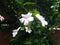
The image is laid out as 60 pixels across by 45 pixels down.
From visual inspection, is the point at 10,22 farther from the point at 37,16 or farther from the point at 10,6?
the point at 37,16

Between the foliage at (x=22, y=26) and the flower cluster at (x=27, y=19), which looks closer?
the flower cluster at (x=27, y=19)

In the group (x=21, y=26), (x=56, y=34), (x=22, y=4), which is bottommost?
(x=56, y=34)

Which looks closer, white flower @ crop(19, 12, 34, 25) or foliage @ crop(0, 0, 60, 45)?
white flower @ crop(19, 12, 34, 25)

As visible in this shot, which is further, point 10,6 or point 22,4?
point 10,6

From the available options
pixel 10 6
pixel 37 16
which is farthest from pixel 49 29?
pixel 10 6

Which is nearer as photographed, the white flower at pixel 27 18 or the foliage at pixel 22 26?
the white flower at pixel 27 18

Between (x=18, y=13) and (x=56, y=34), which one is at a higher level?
(x=18, y=13)

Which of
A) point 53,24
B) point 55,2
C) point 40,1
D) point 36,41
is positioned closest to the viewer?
point 36,41

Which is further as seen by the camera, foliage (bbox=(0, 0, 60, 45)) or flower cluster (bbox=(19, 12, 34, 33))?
foliage (bbox=(0, 0, 60, 45))

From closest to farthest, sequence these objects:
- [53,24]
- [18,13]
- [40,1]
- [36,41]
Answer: [36,41], [18,13], [53,24], [40,1]

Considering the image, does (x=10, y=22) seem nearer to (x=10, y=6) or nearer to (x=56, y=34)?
(x=10, y=6)
